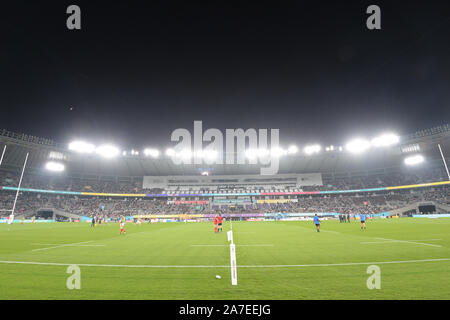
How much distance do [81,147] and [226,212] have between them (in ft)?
149

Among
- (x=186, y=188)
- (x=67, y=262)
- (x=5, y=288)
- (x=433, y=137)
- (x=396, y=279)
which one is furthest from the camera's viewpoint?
(x=186, y=188)

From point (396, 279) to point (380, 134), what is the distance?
65.3m

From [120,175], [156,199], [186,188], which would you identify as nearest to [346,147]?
[186,188]

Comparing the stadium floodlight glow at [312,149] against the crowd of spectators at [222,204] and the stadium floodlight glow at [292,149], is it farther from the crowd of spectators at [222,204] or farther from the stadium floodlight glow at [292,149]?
the crowd of spectators at [222,204]

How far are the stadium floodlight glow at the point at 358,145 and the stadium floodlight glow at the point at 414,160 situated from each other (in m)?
13.5

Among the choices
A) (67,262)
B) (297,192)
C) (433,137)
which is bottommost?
(67,262)

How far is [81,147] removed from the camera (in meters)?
59.2

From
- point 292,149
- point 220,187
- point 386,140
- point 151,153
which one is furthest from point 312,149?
point 151,153

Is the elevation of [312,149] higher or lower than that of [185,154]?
higher

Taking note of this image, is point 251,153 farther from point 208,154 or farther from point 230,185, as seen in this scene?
point 230,185

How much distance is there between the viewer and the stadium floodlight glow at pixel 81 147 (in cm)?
5816

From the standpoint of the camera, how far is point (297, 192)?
72.2 metres
